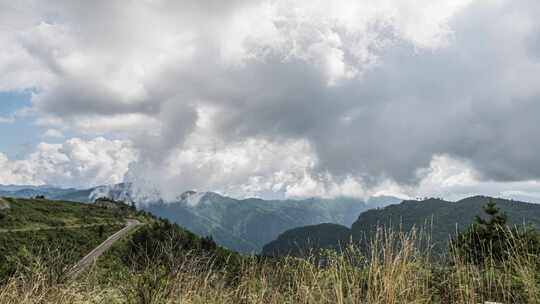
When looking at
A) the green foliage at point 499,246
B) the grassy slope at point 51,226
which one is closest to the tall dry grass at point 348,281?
the green foliage at point 499,246

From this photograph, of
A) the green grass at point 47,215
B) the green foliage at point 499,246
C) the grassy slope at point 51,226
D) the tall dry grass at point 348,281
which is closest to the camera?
the tall dry grass at point 348,281

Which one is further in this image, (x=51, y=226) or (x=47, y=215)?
(x=47, y=215)

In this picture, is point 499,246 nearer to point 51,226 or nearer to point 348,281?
point 348,281

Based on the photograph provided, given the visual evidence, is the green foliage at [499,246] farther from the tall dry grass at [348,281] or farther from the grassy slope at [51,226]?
the grassy slope at [51,226]

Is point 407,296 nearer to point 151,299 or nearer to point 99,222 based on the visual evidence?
point 151,299

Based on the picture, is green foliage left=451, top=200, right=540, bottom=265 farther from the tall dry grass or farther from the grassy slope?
the grassy slope

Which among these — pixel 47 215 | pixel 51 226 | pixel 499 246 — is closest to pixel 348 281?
pixel 499 246

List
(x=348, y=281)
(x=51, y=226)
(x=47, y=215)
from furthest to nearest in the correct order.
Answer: (x=47, y=215) < (x=51, y=226) < (x=348, y=281)

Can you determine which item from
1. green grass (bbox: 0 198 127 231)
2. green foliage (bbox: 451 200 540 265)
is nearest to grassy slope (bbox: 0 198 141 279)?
green grass (bbox: 0 198 127 231)

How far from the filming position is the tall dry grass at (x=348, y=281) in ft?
22.8

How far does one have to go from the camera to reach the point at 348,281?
269 inches

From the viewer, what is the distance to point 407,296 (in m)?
6.58

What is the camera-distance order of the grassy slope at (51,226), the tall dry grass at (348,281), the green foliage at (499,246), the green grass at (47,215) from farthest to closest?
the green grass at (47,215)
the grassy slope at (51,226)
the green foliage at (499,246)
the tall dry grass at (348,281)

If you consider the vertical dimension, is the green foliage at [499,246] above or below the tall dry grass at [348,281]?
above
